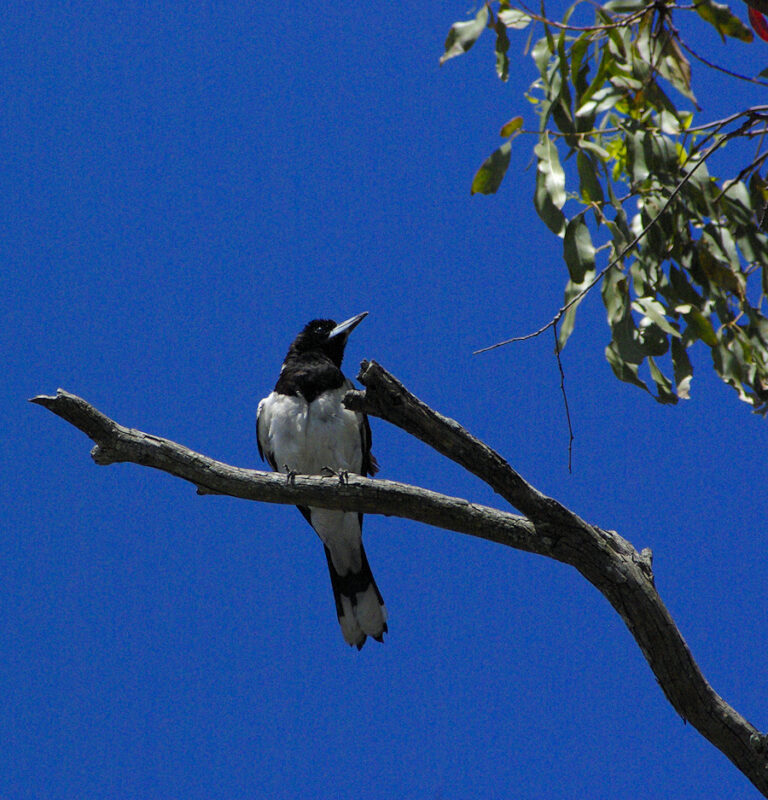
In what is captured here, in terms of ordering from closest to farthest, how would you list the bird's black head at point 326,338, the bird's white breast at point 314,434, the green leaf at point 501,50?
the green leaf at point 501,50 < the bird's white breast at point 314,434 < the bird's black head at point 326,338

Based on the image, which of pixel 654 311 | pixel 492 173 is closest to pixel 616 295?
pixel 654 311

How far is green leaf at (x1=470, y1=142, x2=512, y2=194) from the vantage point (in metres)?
2.15

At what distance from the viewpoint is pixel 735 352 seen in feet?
7.68

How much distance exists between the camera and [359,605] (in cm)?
448

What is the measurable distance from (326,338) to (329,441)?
70 cm

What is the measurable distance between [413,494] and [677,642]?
825mm

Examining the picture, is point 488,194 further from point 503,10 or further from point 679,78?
point 679,78

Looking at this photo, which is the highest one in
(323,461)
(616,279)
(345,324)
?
(345,324)

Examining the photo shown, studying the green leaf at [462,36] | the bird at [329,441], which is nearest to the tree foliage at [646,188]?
the green leaf at [462,36]

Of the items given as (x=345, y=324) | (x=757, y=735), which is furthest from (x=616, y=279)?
(x=345, y=324)

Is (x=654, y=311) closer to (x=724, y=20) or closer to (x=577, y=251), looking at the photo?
(x=577, y=251)

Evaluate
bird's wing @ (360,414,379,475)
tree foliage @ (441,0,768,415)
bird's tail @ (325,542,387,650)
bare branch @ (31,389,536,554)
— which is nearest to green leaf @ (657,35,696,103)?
tree foliage @ (441,0,768,415)

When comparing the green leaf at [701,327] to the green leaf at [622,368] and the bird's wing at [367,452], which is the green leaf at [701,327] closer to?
the green leaf at [622,368]

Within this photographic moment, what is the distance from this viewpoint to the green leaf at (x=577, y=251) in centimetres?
222
